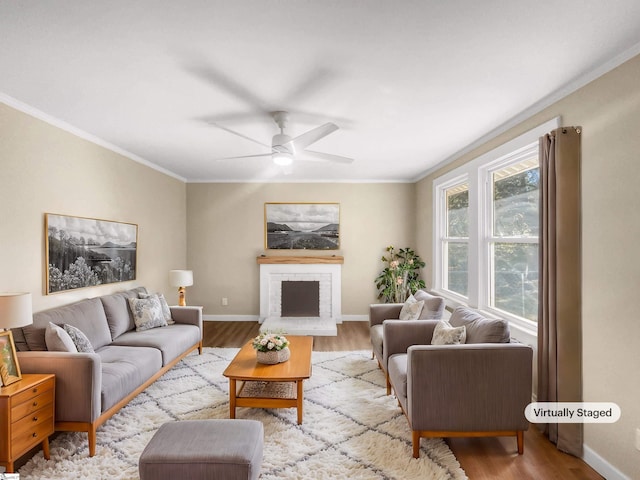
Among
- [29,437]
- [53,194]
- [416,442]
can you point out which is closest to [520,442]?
[416,442]

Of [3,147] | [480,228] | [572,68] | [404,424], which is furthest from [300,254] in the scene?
[572,68]

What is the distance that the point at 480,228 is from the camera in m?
3.98

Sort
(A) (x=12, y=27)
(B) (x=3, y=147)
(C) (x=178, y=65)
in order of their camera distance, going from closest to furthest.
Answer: (A) (x=12, y=27)
(C) (x=178, y=65)
(B) (x=3, y=147)

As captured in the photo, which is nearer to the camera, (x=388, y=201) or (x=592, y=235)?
(x=592, y=235)

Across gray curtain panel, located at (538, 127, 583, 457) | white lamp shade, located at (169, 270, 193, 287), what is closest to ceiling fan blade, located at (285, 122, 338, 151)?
gray curtain panel, located at (538, 127, 583, 457)

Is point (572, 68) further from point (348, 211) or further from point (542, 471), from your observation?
point (348, 211)

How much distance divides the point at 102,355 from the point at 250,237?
3.57m

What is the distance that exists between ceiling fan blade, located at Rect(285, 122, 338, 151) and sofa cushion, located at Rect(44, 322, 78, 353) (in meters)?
2.37

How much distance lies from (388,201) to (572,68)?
428 cm

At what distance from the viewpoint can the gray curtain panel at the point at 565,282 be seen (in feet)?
8.19

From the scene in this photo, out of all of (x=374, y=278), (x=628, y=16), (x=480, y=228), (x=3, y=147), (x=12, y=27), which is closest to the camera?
(x=628, y=16)

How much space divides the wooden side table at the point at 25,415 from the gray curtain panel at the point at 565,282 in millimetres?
3515

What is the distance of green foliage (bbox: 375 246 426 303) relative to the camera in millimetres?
6087

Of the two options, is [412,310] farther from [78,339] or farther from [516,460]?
[78,339]
